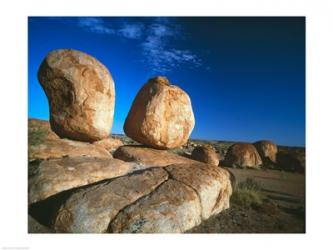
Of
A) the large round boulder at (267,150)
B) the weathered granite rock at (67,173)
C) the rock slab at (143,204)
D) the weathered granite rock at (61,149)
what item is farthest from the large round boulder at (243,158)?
the weathered granite rock at (67,173)

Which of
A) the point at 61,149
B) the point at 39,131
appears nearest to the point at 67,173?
the point at 61,149

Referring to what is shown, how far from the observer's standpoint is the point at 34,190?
15.6 ft

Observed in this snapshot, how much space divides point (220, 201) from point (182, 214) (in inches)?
53.7

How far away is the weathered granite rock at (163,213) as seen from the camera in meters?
4.27

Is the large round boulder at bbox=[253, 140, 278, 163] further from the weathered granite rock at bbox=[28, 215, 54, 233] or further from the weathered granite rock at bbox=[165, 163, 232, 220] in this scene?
the weathered granite rock at bbox=[28, 215, 54, 233]

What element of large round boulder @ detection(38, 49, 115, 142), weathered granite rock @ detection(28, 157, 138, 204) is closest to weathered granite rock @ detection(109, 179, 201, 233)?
weathered granite rock @ detection(28, 157, 138, 204)

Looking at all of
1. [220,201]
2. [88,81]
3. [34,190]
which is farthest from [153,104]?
[34,190]

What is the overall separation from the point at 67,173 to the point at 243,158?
11.1 meters

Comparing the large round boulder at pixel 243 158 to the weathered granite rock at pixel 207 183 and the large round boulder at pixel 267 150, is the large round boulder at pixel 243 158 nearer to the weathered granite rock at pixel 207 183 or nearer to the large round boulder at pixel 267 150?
the large round boulder at pixel 267 150

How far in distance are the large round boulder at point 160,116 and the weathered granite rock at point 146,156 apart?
306 mm

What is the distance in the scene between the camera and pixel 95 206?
4.36m

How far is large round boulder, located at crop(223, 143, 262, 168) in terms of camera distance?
1434 centimetres

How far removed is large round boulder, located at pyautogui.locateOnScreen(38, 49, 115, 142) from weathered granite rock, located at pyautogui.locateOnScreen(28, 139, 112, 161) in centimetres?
30

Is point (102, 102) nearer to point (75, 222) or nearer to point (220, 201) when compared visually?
point (75, 222)
